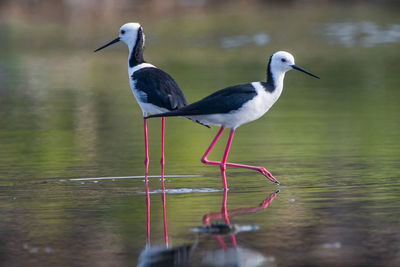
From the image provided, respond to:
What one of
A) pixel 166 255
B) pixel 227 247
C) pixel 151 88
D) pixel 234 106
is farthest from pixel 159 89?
pixel 166 255

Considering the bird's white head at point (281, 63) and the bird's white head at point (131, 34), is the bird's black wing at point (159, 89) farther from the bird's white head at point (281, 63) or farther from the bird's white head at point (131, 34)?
the bird's white head at point (281, 63)

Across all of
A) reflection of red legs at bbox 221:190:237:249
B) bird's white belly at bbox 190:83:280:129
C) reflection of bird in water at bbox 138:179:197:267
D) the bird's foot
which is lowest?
reflection of bird in water at bbox 138:179:197:267

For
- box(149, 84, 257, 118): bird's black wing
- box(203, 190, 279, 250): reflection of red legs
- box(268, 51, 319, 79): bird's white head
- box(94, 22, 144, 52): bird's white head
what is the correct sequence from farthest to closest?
box(94, 22, 144, 52): bird's white head → box(268, 51, 319, 79): bird's white head → box(149, 84, 257, 118): bird's black wing → box(203, 190, 279, 250): reflection of red legs

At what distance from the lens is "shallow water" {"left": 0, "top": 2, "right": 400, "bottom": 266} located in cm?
688

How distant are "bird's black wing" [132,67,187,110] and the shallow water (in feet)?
2.42

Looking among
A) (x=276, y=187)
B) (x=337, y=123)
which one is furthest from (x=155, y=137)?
(x=276, y=187)

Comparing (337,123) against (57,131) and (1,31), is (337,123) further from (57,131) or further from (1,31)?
(1,31)

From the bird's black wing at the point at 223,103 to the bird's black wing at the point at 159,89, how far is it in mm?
571

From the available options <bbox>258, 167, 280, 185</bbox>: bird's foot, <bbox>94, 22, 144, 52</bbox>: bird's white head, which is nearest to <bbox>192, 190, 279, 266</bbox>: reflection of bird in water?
<bbox>258, 167, 280, 185</bbox>: bird's foot

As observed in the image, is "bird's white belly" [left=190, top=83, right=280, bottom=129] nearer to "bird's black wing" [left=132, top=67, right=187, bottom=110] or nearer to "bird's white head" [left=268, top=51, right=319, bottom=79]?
"bird's white head" [left=268, top=51, right=319, bottom=79]

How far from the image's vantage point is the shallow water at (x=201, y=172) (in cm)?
688

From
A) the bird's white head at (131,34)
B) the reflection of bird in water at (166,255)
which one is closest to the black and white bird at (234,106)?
the bird's white head at (131,34)

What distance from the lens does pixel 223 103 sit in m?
9.36

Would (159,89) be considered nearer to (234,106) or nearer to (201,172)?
(201,172)
